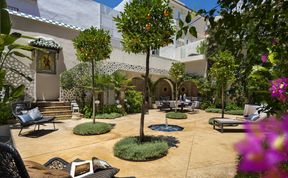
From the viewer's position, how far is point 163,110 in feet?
57.1

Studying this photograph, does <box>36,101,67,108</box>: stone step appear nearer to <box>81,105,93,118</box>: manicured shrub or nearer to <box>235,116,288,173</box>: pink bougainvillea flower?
<box>81,105,93,118</box>: manicured shrub

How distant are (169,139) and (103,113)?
678cm

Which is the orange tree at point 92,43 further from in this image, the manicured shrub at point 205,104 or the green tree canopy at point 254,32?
the manicured shrub at point 205,104

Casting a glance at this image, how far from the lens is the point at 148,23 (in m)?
6.11

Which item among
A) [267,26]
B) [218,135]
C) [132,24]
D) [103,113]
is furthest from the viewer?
[103,113]

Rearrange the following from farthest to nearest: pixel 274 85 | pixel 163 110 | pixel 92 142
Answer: pixel 163 110 → pixel 92 142 → pixel 274 85

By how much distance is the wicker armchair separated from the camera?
209cm

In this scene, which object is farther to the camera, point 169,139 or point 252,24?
point 169,139

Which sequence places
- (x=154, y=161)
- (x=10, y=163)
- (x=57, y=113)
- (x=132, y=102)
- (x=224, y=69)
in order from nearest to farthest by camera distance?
(x=10, y=163)
(x=154, y=161)
(x=224, y=69)
(x=57, y=113)
(x=132, y=102)

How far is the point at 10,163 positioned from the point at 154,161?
3.91 m

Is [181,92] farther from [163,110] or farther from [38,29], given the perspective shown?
[38,29]

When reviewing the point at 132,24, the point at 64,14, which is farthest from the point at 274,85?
the point at 64,14

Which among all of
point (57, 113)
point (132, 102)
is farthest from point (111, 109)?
point (57, 113)

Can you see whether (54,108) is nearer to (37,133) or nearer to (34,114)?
(34,114)
